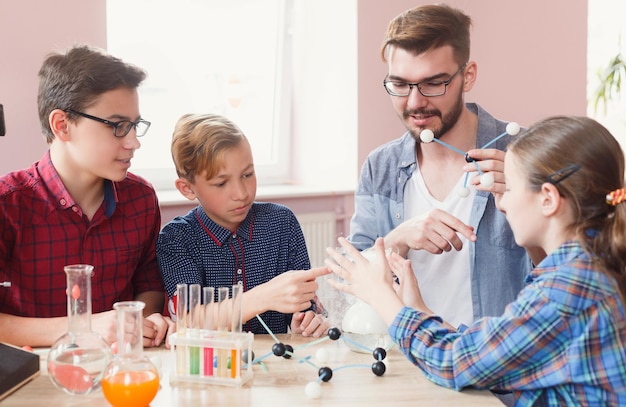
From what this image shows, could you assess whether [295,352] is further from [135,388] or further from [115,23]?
[115,23]

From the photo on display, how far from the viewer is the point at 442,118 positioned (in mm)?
2404

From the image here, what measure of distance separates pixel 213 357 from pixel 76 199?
0.85m

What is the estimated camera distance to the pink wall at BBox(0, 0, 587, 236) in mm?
3129

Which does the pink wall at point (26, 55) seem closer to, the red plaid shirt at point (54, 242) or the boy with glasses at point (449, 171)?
the red plaid shirt at point (54, 242)

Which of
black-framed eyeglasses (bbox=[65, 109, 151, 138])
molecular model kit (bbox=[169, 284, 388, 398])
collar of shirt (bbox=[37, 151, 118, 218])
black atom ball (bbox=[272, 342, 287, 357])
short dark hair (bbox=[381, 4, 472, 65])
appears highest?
short dark hair (bbox=[381, 4, 472, 65])

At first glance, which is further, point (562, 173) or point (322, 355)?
point (322, 355)

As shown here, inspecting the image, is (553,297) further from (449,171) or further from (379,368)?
(449,171)

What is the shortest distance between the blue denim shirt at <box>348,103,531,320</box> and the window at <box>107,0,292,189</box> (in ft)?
5.82

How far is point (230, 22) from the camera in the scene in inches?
166

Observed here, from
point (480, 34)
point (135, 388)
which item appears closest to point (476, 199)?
point (135, 388)

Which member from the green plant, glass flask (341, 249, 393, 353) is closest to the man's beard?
glass flask (341, 249, 393, 353)

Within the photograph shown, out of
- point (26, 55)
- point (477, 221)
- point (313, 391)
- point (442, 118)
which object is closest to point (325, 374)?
point (313, 391)

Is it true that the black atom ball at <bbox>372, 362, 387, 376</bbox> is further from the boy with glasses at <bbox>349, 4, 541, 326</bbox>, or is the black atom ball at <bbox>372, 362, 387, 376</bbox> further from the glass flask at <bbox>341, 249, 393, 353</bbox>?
the boy with glasses at <bbox>349, 4, 541, 326</bbox>

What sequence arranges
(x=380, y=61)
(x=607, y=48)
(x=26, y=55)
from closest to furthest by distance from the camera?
(x=26, y=55) → (x=380, y=61) → (x=607, y=48)
